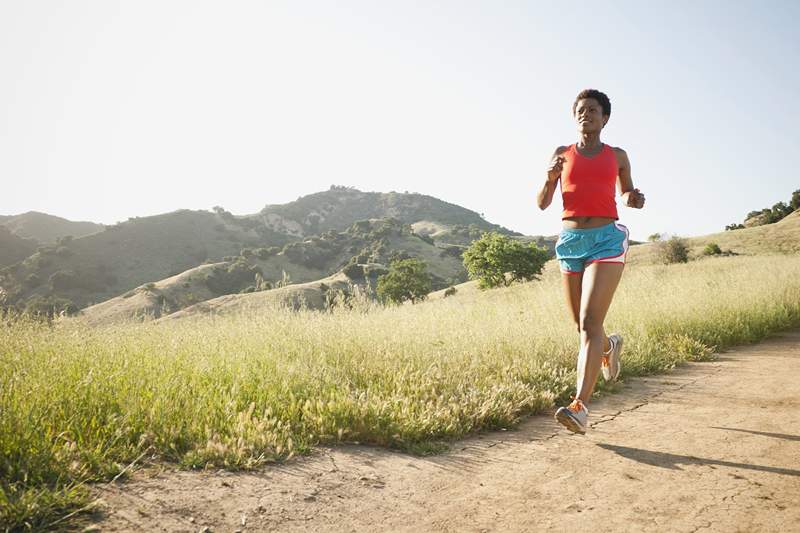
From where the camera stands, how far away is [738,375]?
568 centimetres

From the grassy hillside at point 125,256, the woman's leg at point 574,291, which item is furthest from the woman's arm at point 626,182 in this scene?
the grassy hillside at point 125,256

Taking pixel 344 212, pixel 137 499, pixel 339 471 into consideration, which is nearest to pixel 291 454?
pixel 339 471

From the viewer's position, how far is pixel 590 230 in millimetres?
3859

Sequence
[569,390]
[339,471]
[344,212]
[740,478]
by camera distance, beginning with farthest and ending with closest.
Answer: [344,212], [569,390], [339,471], [740,478]

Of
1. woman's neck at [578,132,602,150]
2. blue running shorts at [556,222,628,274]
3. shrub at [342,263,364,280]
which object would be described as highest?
woman's neck at [578,132,602,150]

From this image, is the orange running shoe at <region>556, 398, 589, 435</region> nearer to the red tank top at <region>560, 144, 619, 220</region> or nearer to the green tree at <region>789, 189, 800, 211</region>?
the red tank top at <region>560, 144, 619, 220</region>

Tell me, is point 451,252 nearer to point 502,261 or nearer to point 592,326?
point 502,261

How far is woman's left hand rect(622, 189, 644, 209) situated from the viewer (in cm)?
394

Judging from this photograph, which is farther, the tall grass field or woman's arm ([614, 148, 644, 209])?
woman's arm ([614, 148, 644, 209])

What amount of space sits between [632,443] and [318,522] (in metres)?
2.50

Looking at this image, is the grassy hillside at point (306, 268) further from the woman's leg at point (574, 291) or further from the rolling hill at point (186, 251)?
the woman's leg at point (574, 291)

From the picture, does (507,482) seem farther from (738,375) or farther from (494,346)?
(738,375)

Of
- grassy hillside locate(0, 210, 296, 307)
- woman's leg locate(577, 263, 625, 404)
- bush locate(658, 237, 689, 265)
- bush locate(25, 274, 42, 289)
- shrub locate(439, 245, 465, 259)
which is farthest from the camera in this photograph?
shrub locate(439, 245, 465, 259)

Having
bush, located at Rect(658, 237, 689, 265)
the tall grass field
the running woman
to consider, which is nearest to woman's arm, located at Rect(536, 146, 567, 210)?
the running woman
